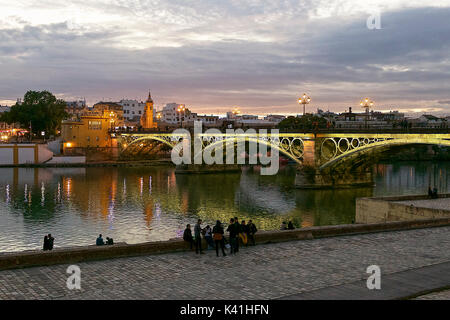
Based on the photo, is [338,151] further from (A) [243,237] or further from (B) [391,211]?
(A) [243,237]

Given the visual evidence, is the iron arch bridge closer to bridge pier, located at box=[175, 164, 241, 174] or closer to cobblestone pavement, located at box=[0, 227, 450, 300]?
→ bridge pier, located at box=[175, 164, 241, 174]

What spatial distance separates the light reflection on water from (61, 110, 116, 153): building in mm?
24346

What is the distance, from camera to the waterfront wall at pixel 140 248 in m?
15.7

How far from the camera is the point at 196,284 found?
567 inches

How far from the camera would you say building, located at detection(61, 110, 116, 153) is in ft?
336

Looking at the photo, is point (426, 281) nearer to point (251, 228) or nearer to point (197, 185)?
point (251, 228)

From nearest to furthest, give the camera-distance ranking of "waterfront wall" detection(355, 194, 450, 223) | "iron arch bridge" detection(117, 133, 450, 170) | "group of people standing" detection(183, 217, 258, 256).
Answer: "group of people standing" detection(183, 217, 258, 256) → "waterfront wall" detection(355, 194, 450, 223) → "iron arch bridge" detection(117, 133, 450, 170)

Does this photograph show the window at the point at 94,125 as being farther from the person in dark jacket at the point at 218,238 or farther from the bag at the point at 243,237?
the person in dark jacket at the point at 218,238

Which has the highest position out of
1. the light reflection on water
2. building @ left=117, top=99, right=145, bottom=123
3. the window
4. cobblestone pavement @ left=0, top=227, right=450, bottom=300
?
building @ left=117, top=99, right=145, bottom=123

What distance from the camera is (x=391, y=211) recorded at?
2964cm

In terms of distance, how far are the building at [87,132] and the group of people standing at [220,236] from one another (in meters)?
85.6

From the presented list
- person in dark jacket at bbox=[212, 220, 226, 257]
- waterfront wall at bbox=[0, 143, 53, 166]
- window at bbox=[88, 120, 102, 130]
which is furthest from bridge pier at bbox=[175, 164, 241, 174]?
person in dark jacket at bbox=[212, 220, 226, 257]

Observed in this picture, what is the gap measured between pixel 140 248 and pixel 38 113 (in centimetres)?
10206

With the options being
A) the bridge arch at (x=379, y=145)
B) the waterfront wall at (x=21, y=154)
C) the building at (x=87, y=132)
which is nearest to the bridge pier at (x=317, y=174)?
the bridge arch at (x=379, y=145)
